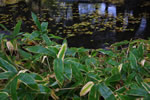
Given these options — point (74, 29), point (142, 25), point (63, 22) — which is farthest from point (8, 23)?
point (142, 25)

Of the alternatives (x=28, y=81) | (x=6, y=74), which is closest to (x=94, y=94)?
(x=28, y=81)

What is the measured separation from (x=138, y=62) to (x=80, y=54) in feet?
1.73

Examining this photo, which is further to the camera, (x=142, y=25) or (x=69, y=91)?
(x=142, y=25)

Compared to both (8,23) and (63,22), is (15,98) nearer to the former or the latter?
(63,22)

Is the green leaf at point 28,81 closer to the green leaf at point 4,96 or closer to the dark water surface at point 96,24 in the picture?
the green leaf at point 4,96

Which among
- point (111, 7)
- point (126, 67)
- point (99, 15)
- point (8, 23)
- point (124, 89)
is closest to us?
point (124, 89)

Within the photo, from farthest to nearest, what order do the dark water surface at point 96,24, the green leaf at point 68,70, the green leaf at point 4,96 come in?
1. the dark water surface at point 96,24
2. the green leaf at point 68,70
3. the green leaf at point 4,96

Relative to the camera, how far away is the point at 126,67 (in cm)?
105

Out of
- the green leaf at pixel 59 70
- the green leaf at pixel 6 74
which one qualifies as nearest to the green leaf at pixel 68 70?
the green leaf at pixel 59 70

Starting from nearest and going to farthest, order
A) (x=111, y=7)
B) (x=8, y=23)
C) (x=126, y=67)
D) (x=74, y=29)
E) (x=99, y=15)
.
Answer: (x=126, y=67)
(x=74, y=29)
(x=8, y=23)
(x=99, y=15)
(x=111, y=7)

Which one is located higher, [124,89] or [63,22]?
[124,89]

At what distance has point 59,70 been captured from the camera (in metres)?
0.82

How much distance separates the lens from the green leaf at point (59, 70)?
0.80 metres

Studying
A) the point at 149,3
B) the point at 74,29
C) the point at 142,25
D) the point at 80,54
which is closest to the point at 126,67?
the point at 80,54
